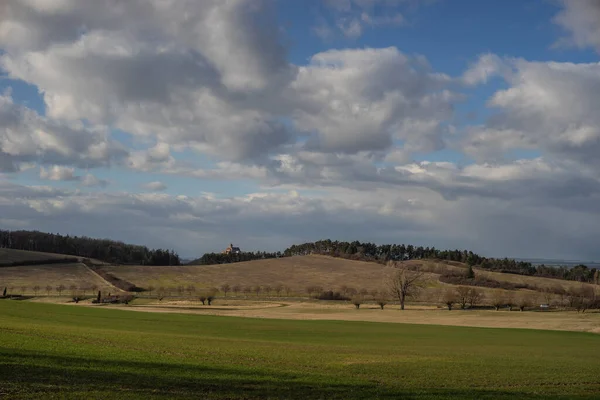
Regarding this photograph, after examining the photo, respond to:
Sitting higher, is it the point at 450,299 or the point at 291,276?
the point at 291,276

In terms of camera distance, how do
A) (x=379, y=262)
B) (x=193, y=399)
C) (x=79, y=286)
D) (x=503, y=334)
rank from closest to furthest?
(x=193, y=399), (x=503, y=334), (x=79, y=286), (x=379, y=262)

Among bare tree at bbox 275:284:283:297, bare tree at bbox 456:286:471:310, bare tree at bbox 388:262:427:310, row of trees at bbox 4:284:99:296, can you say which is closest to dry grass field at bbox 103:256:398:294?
bare tree at bbox 275:284:283:297

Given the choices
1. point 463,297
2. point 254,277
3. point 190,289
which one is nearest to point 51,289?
point 190,289

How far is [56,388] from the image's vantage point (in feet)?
55.2

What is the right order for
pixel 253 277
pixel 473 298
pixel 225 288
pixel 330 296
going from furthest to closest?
pixel 253 277 < pixel 225 288 < pixel 330 296 < pixel 473 298

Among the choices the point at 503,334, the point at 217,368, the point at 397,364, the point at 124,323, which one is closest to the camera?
the point at 217,368

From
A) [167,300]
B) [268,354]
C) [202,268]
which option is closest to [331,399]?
[268,354]

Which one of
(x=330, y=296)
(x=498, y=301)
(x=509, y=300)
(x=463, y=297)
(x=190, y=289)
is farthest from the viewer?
(x=190, y=289)

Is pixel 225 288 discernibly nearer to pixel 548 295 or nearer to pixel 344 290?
pixel 344 290

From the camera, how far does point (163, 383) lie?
18.5 meters

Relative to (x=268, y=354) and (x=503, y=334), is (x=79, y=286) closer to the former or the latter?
(x=503, y=334)

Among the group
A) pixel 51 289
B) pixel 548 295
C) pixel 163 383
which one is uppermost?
pixel 163 383

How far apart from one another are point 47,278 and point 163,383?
13028cm

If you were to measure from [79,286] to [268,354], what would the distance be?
112227 mm
